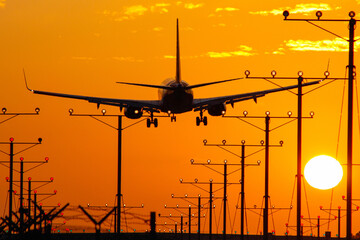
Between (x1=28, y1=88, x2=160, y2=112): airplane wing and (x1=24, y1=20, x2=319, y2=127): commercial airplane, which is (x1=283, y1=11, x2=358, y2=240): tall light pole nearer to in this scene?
(x1=24, y1=20, x2=319, y2=127): commercial airplane

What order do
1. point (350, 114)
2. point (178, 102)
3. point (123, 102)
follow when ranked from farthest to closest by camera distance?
point (123, 102), point (178, 102), point (350, 114)

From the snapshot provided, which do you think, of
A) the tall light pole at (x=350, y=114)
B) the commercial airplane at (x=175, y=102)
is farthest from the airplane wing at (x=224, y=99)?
the tall light pole at (x=350, y=114)

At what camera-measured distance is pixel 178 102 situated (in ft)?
296

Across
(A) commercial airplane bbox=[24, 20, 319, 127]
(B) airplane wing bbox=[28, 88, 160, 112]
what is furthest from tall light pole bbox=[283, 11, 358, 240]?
(B) airplane wing bbox=[28, 88, 160, 112]

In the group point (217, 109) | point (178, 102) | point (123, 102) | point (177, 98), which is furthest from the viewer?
point (217, 109)

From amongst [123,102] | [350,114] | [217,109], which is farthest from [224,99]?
[350,114]

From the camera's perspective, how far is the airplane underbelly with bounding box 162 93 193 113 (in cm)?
8994

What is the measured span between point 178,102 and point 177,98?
488 millimetres

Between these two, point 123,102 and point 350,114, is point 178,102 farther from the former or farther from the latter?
point 350,114

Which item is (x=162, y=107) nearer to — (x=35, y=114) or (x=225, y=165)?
(x=35, y=114)

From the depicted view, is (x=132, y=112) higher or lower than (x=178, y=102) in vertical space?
lower

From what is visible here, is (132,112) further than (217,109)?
No

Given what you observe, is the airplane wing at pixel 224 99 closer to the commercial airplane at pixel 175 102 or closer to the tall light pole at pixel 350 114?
the commercial airplane at pixel 175 102

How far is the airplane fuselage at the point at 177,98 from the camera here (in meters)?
89.8
